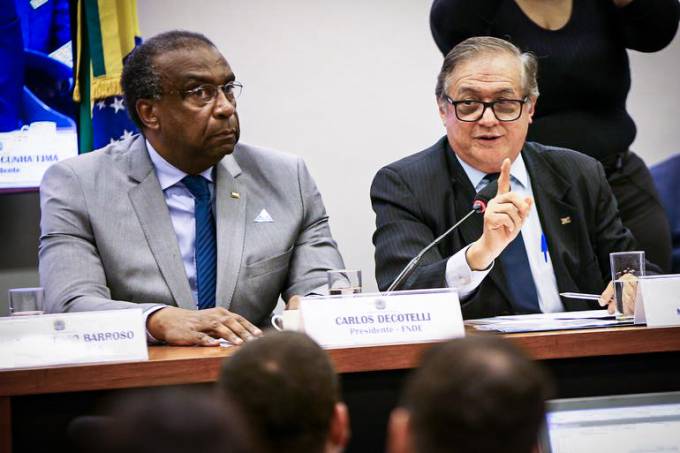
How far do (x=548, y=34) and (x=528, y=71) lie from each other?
0.38 m

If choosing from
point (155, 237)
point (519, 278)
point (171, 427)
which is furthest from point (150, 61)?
→ point (171, 427)

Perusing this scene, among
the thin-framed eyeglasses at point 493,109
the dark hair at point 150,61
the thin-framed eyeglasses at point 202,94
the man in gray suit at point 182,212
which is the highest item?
the dark hair at point 150,61

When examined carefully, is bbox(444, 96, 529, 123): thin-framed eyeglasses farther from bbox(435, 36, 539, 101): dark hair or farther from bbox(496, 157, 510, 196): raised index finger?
bbox(496, 157, 510, 196): raised index finger

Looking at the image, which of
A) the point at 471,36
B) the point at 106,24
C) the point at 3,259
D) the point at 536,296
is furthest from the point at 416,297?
the point at 3,259

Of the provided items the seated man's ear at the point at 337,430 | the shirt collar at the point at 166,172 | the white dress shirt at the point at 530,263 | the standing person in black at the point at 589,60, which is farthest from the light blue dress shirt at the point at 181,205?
the seated man's ear at the point at 337,430

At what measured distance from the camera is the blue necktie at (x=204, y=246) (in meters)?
2.76

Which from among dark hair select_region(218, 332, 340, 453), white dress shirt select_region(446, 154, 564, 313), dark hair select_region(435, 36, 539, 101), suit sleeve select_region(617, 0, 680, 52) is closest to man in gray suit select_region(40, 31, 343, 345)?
white dress shirt select_region(446, 154, 564, 313)

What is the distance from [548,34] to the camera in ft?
10.8

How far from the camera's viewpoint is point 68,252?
266 cm

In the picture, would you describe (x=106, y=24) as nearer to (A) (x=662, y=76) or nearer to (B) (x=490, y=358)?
(A) (x=662, y=76)

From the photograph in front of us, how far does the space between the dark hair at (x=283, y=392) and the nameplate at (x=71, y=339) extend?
2.85 ft

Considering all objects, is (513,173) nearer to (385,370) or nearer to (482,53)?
(482,53)

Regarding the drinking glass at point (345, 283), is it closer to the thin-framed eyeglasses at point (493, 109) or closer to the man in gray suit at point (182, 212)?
the man in gray suit at point (182, 212)

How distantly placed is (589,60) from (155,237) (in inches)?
61.9
